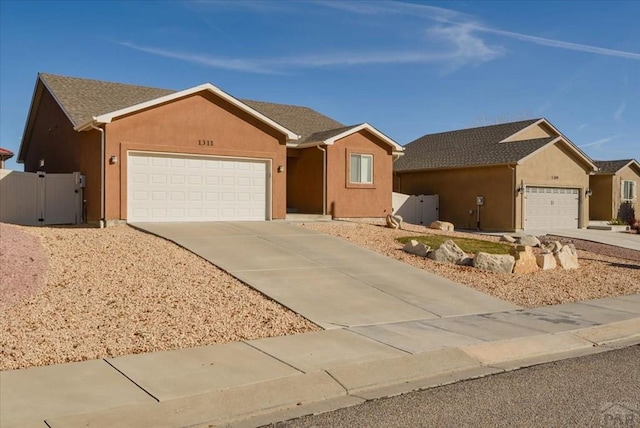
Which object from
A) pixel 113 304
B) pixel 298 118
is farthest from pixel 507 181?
pixel 113 304

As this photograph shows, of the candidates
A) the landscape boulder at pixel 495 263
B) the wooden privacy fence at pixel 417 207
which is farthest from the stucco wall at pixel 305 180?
the landscape boulder at pixel 495 263

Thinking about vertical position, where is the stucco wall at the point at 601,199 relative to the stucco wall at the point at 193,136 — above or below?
below

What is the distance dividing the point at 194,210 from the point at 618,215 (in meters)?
28.5

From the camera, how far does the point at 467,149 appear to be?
33188 millimetres

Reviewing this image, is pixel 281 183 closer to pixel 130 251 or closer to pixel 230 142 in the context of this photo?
pixel 230 142

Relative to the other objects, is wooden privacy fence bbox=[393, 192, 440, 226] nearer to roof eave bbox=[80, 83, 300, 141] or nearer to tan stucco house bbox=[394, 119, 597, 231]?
tan stucco house bbox=[394, 119, 597, 231]

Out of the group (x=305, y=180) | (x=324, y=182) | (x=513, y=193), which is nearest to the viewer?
(x=324, y=182)

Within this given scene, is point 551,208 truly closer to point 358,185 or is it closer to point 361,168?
point 361,168

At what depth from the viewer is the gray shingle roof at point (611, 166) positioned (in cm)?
3650

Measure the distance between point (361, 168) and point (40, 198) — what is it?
1245cm

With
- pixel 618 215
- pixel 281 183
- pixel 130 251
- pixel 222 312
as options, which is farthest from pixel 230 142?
pixel 618 215

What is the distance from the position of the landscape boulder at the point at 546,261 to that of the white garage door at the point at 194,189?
9672 mm

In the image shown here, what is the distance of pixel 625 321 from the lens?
34.2 feet

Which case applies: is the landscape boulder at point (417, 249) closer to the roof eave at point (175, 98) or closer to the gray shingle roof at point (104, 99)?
the roof eave at point (175, 98)
